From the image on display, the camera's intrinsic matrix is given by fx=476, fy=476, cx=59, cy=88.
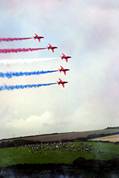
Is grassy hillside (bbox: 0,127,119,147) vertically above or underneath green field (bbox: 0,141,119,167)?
above

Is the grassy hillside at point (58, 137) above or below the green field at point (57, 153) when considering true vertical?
above

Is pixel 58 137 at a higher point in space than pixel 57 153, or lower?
higher

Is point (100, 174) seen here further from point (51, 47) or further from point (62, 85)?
point (51, 47)

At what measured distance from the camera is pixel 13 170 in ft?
452

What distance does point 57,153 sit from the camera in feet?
481

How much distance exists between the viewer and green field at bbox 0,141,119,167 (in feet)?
468

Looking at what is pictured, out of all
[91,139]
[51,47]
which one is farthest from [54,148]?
[51,47]

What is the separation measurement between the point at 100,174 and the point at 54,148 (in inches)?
859

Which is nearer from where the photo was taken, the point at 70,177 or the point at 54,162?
the point at 70,177

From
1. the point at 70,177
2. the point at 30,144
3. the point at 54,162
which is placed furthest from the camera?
the point at 30,144

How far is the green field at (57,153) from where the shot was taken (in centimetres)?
14262

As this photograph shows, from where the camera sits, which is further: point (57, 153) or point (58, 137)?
point (58, 137)

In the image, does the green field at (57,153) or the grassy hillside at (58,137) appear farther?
the grassy hillside at (58,137)

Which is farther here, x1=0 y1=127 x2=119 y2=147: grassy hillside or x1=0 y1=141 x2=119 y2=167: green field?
x1=0 y1=127 x2=119 y2=147: grassy hillside
